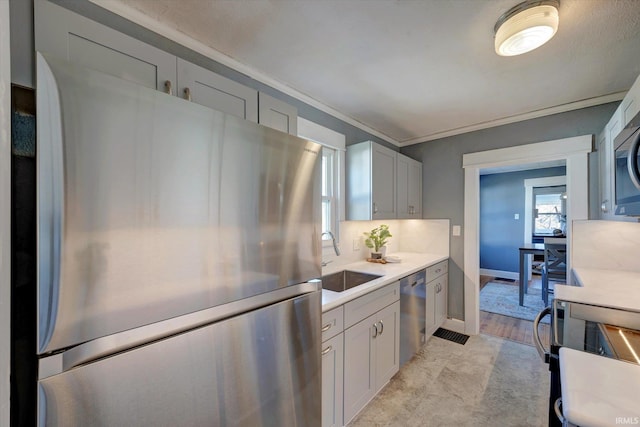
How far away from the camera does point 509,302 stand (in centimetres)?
393

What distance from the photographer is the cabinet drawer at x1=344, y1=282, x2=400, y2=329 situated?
1.58 meters

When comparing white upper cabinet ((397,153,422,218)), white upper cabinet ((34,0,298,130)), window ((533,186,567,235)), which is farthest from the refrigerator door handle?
window ((533,186,567,235))

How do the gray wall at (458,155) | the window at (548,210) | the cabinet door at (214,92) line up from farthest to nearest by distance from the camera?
1. the window at (548,210)
2. the gray wall at (458,155)
3. the cabinet door at (214,92)

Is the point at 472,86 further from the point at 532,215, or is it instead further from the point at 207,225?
the point at 532,215

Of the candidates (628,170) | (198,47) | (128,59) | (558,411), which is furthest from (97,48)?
(628,170)

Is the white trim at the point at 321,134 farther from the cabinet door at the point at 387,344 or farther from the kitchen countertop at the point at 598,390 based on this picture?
the kitchen countertop at the point at 598,390

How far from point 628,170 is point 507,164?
1.64 m

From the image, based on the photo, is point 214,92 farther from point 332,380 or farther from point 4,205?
point 332,380

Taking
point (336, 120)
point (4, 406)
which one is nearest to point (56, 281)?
point (4, 406)

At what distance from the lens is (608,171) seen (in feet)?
5.91

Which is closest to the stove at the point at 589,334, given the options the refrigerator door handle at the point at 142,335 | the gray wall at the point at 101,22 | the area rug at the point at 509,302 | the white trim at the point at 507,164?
the refrigerator door handle at the point at 142,335

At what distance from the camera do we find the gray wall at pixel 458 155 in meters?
2.38

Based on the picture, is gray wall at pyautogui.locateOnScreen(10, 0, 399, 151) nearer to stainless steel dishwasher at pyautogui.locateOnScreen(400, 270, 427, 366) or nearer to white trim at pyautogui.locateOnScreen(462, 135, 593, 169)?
stainless steel dishwasher at pyautogui.locateOnScreen(400, 270, 427, 366)

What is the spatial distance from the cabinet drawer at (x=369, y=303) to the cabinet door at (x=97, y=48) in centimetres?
145
